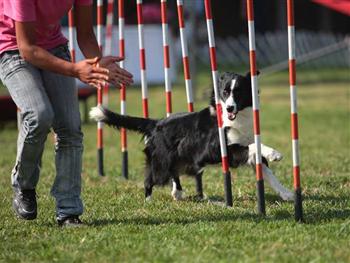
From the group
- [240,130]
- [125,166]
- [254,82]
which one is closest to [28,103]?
[254,82]

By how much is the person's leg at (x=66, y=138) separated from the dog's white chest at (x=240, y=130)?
1.50m

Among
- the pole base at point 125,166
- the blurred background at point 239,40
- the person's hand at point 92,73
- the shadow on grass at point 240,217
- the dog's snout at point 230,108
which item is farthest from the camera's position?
the blurred background at point 239,40

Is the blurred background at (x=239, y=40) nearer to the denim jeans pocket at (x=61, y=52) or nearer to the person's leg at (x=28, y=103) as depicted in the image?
the denim jeans pocket at (x=61, y=52)

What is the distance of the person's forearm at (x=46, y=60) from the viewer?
4.83 m

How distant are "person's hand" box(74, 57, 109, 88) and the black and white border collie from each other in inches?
70.2

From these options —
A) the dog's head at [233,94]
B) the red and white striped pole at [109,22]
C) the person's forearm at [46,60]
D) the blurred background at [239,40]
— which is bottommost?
the dog's head at [233,94]

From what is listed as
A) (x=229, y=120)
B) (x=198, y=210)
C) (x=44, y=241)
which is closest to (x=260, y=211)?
(x=198, y=210)

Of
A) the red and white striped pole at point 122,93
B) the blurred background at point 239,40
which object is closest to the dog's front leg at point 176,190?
the red and white striped pole at point 122,93

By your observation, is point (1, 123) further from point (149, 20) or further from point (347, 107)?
point (149, 20)

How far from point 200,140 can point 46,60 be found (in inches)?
77.0

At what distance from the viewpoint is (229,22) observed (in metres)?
32.5

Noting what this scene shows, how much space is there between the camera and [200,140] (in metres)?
6.44

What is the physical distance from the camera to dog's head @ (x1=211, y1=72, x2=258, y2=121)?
6312mm

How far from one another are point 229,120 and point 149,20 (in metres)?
19.3
